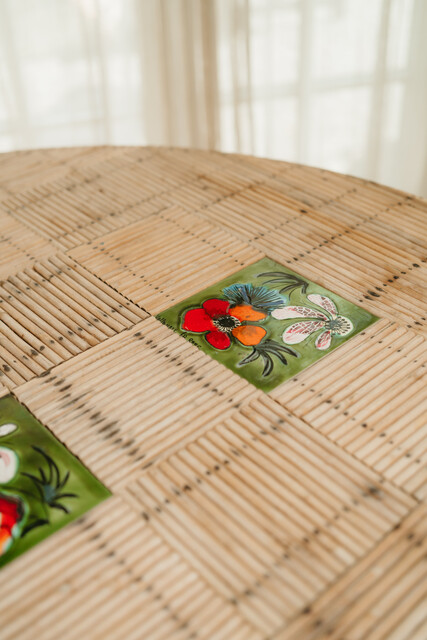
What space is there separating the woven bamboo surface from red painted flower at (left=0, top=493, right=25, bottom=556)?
0.03 meters

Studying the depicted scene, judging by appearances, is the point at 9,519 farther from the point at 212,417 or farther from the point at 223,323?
the point at 223,323

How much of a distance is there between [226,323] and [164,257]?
244 mm

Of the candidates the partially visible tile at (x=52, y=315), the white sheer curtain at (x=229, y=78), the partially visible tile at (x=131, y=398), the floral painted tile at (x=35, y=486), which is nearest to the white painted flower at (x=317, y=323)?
the partially visible tile at (x=131, y=398)

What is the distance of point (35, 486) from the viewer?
819mm

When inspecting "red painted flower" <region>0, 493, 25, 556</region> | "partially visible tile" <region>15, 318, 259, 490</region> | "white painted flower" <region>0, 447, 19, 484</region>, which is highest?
"partially visible tile" <region>15, 318, 259, 490</region>

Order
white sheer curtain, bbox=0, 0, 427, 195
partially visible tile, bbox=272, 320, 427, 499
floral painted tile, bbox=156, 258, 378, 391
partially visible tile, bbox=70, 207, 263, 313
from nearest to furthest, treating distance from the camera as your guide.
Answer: partially visible tile, bbox=272, 320, 427, 499, floral painted tile, bbox=156, 258, 378, 391, partially visible tile, bbox=70, 207, 263, 313, white sheer curtain, bbox=0, 0, 427, 195

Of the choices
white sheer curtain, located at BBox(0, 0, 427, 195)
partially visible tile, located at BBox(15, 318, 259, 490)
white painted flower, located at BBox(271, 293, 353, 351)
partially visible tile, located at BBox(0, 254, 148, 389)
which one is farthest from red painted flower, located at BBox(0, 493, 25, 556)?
white sheer curtain, located at BBox(0, 0, 427, 195)

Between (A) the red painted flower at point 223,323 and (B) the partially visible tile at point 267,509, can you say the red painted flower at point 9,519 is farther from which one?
(A) the red painted flower at point 223,323

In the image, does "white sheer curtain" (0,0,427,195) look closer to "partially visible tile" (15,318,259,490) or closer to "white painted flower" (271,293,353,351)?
"white painted flower" (271,293,353,351)

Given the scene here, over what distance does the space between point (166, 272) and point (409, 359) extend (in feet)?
1.59

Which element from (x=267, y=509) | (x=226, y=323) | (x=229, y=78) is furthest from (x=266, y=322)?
(x=229, y=78)

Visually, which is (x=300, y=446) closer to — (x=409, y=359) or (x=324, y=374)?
(x=324, y=374)

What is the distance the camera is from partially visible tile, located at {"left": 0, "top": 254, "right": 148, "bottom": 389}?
102 centimetres

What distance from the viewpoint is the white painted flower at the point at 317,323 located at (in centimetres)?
103
